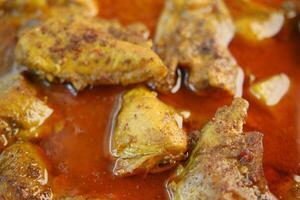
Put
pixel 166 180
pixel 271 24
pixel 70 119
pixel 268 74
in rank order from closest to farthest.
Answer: pixel 166 180
pixel 70 119
pixel 268 74
pixel 271 24

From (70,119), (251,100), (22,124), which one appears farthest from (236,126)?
(22,124)

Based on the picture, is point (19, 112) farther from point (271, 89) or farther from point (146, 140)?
point (271, 89)

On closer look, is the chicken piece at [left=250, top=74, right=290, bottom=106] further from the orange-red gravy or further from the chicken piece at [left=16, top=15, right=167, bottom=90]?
the chicken piece at [left=16, top=15, right=167, bottom=90]

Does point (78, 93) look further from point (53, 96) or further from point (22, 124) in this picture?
point (22, 124)

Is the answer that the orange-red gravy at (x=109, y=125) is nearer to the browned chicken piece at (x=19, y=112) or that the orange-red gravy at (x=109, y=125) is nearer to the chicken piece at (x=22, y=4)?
the browned chicken piece at (x=19, y=112)

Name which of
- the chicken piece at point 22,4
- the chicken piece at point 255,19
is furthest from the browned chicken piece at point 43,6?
the chicken piece at point 255,19

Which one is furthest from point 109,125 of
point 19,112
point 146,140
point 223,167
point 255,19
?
point 255,19
